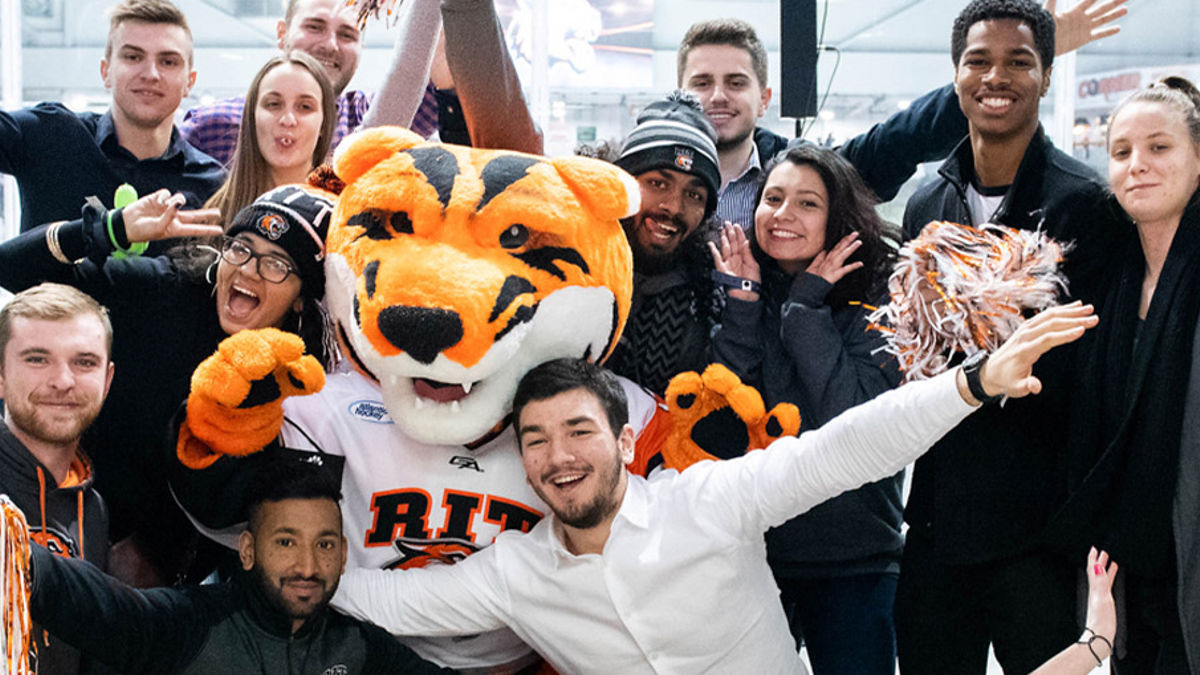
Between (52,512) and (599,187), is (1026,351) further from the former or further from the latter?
(52,512)

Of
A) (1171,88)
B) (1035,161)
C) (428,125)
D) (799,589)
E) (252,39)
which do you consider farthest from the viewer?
(252,39)

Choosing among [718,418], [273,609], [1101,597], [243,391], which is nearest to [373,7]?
[243,391]

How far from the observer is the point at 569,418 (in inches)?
73.3

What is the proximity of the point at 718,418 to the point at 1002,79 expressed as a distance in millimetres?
882

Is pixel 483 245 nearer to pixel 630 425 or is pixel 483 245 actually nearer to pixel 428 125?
pixel 630 425

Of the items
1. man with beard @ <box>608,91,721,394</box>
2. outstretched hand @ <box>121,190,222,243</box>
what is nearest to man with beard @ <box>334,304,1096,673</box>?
man with beard @ <box>608,91,721,394</box>

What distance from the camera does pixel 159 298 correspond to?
2213mm

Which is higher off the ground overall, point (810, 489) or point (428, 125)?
point (428, 125)

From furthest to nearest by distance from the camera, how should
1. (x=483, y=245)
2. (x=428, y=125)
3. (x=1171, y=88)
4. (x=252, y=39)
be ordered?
(x=252, y=39) → (x=428, y=125) → (x=1171, y=88) → (x=483, y=245)

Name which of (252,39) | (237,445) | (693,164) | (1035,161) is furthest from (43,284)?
(252,39)

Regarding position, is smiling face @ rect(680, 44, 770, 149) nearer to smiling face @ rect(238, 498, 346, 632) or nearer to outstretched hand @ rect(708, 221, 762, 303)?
outstretched hand @ rect(708, 221, 762, 303)

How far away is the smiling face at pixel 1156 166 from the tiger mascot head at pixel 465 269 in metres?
0.85

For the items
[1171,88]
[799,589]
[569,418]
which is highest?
[1171,88]

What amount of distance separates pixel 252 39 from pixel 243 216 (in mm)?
3723
